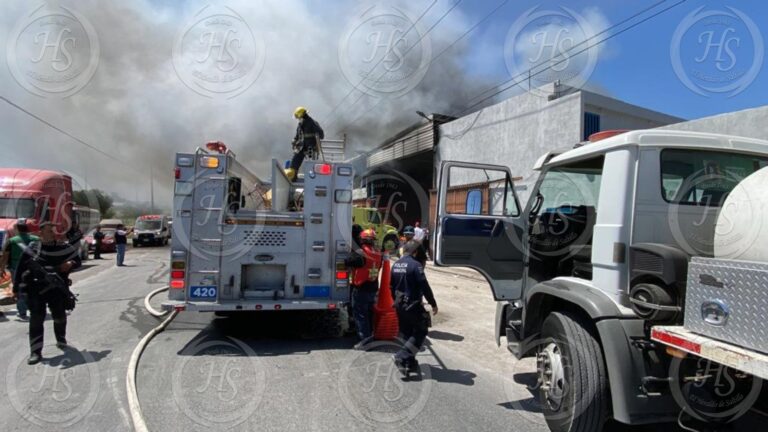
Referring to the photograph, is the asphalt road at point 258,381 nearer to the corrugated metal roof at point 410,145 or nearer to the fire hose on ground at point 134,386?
the fire hose on ground at point 134,386

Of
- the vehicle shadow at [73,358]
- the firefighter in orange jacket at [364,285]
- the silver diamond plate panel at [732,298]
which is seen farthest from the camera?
the firefighter in orange jacket at [364,285]

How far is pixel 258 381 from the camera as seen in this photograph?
459 cm

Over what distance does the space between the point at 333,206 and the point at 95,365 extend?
10.5 feet

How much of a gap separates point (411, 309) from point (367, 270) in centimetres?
127

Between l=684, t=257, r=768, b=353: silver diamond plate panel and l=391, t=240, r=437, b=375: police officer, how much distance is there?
264 cm

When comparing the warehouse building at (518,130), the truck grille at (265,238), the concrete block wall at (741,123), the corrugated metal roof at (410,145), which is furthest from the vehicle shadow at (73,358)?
the corrugated metal roof at (410,145)

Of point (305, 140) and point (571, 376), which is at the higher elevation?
point (305, 140)

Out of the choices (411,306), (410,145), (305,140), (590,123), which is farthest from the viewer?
(410,145)

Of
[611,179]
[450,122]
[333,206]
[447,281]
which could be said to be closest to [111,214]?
[450,122]

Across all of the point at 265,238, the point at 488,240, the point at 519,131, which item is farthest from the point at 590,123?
the point at 265,238

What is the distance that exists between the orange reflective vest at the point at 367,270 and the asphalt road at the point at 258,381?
33.3 inches

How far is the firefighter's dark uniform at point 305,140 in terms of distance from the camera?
26.4 ft

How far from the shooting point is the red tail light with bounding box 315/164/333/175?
20.1 feet

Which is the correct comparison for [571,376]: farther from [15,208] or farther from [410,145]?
[410,145]
